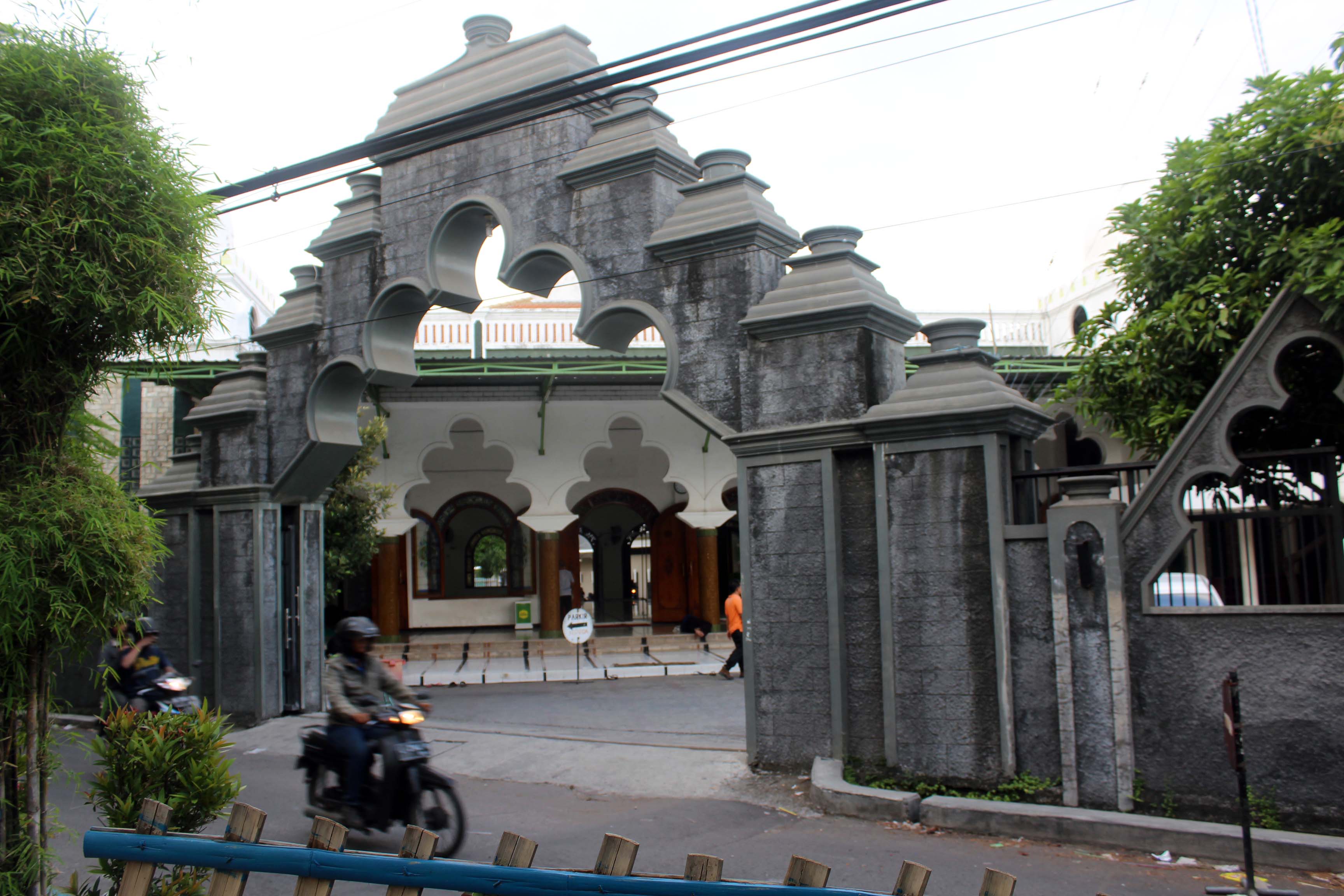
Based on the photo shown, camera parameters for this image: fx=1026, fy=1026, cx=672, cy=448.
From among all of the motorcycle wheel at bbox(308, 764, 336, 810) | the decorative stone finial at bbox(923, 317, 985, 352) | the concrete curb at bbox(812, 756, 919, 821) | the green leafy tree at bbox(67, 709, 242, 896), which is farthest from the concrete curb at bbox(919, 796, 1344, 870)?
the green leafy tree at bbox(67, 709, 242, 896)

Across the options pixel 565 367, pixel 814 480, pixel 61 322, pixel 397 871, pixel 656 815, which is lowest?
pixel 656 815

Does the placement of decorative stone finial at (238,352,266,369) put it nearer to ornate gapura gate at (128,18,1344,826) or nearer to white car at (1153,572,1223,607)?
ornate gapura gate at (128,18,1344,826)

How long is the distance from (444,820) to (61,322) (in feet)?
12.7

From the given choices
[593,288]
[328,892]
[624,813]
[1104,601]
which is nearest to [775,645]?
[624,813]

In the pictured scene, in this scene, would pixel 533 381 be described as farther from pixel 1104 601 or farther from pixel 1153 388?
pixel 1104 601

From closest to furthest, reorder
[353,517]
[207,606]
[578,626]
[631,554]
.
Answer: [207,606]
[578,626]
[353,517]
[631,554]

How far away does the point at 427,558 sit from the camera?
2297 cm

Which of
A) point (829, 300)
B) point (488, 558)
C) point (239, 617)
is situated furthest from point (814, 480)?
point (488, 558)

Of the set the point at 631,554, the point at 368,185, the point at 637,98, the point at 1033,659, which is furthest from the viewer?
the point at 631,554

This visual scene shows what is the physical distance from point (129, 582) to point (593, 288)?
5.86 metres

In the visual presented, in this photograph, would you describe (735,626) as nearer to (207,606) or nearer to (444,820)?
(207,606)

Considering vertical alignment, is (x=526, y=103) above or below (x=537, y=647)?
above

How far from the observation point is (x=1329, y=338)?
611 centimetres

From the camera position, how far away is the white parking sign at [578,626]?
15.8 m
